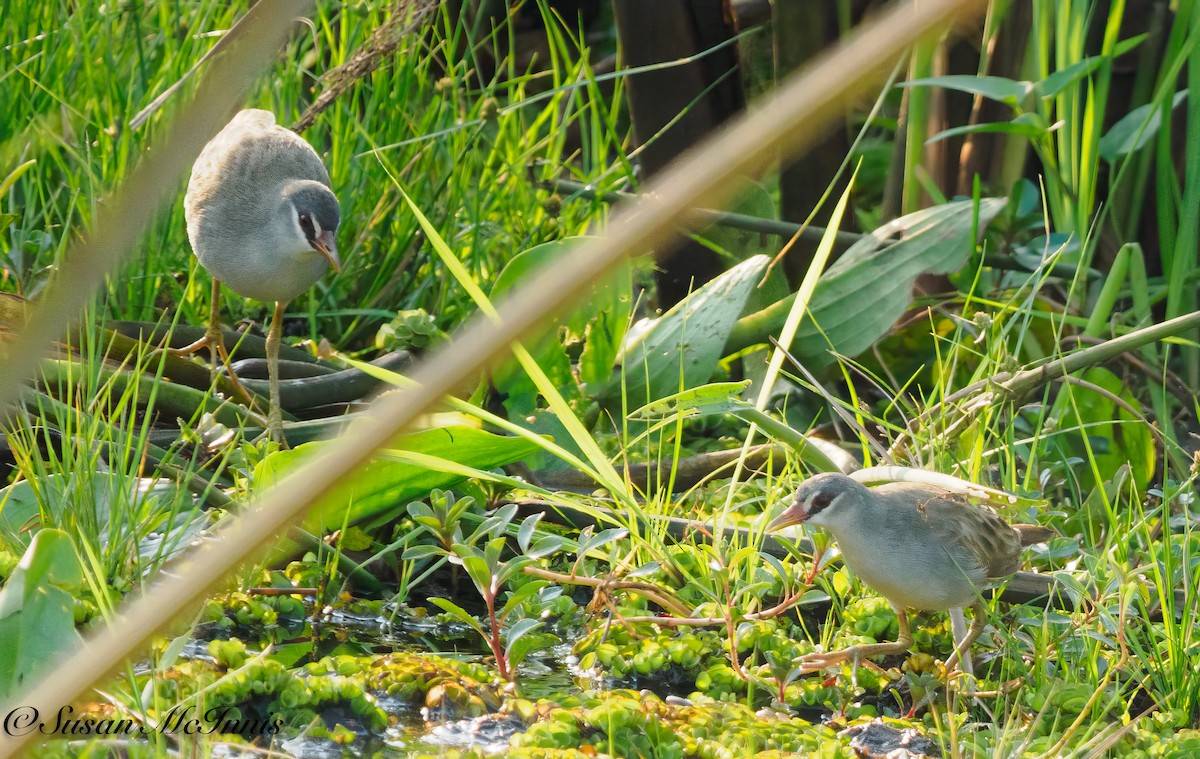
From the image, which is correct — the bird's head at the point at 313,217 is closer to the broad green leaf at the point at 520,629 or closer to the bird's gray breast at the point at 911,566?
the broad green leaf at the point at 520,629

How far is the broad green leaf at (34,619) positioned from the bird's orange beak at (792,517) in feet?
4.55

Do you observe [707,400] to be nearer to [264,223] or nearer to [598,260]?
[264,223]

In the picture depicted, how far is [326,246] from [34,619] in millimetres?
1815

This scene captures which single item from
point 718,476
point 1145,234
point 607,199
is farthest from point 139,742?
point 1145,234

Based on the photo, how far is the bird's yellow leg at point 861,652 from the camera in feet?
7.88

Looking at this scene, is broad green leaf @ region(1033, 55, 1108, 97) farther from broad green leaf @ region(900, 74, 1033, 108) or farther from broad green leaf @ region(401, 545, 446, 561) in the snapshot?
broad green leaf @ region(401, 545, 446, 561)

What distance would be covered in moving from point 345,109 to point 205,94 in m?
3.96

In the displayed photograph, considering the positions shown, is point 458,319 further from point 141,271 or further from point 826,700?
point 826,700

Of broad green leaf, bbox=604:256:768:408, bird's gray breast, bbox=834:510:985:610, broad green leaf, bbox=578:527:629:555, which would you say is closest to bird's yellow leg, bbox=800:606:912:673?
bird's gray breast, bbox=834:510:985:610

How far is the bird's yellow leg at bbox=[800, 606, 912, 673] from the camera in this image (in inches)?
94.5

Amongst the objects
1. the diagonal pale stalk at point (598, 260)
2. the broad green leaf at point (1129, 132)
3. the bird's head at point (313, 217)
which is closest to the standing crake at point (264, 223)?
the bird's head at point (313, 217)

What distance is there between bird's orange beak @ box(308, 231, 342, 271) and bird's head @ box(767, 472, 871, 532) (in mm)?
1545

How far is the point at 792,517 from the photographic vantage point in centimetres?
257

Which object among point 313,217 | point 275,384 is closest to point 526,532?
point 275,384
